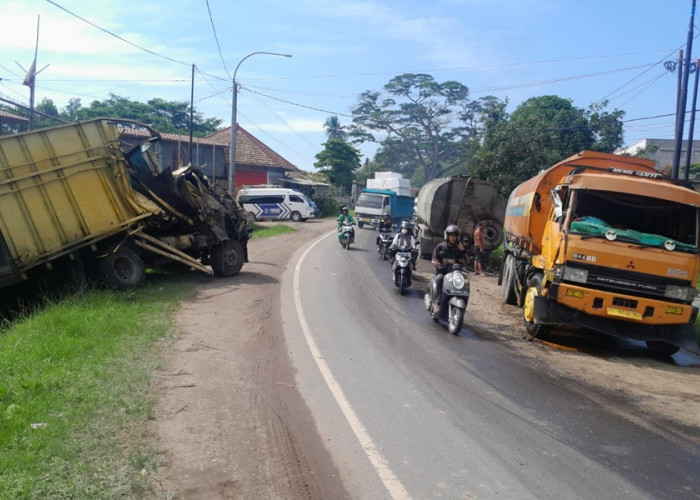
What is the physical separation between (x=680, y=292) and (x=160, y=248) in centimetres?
1002

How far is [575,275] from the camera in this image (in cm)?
909

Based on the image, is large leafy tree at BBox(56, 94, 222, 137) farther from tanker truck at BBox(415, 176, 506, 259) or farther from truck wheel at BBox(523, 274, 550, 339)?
truck wheel at BBox(523, 274, 550, 339)

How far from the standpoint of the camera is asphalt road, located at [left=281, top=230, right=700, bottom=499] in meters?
4.42

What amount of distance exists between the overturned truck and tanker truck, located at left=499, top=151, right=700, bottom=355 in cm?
779

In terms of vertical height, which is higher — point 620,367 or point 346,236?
point 346,236

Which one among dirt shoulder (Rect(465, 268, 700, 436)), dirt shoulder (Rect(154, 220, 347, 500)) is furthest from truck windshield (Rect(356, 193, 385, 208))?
dirt shoulder (Rect(154, 220, 347, 500))

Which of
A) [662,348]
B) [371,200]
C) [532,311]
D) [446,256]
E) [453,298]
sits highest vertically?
[371,200]

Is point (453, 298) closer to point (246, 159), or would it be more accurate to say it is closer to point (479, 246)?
point (479, 246)

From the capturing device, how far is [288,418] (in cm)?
558

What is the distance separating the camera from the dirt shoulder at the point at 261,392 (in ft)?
14.3

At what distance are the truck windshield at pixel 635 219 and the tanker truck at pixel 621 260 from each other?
0.05 ft

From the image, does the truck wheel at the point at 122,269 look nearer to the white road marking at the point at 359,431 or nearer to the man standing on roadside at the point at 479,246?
the white road marking at the point at 359,431

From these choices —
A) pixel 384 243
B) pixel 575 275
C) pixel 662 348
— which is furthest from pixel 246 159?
pixel 662 348

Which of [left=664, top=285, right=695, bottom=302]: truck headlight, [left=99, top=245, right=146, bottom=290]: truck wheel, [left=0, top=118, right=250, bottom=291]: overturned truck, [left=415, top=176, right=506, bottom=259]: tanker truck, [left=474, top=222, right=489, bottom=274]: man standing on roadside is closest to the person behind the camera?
[left=664, top=285, right=695, bottom=302]: truck headlight
